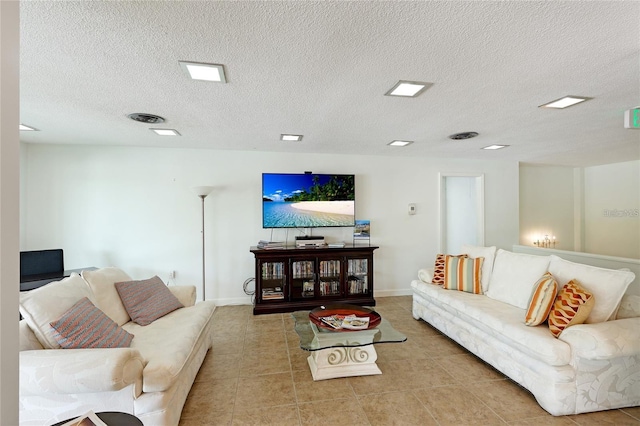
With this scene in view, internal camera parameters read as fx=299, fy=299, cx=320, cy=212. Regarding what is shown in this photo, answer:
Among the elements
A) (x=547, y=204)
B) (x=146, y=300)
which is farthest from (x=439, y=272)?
(x=547, y=204)

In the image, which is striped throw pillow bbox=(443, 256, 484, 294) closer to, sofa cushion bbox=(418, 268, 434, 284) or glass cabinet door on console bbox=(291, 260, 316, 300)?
sofa cushion bbox=(418, 268, 434, 284)

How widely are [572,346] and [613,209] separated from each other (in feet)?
17.9

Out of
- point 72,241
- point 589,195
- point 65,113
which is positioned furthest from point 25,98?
point 589,195

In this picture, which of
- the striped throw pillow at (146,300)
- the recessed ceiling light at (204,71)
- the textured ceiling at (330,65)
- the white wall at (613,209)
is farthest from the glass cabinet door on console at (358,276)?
the white wall at (613,209)

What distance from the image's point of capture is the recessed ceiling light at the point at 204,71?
1845mm

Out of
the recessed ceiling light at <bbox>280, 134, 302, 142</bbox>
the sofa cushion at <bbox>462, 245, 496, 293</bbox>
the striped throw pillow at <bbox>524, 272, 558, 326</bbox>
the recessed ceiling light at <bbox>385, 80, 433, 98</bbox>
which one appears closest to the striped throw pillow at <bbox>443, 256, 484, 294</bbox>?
the sofa cushion at <bbox>462, 245, 496, 293</bbox>

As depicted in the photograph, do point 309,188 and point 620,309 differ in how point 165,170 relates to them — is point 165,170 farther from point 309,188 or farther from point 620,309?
point 620,309

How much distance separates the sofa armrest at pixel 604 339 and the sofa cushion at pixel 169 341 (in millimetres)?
2479

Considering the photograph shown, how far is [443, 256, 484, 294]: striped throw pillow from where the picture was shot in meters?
3.19

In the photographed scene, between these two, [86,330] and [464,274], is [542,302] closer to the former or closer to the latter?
[464,274]

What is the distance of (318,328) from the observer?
2416mm

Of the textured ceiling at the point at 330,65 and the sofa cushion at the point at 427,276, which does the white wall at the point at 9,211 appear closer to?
the textured ceiling at the point at 330,65

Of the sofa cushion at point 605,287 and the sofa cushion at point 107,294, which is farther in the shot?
the sofa cushion at point 107,294

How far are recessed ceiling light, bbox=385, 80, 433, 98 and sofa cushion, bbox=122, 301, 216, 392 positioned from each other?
230 centimetres
